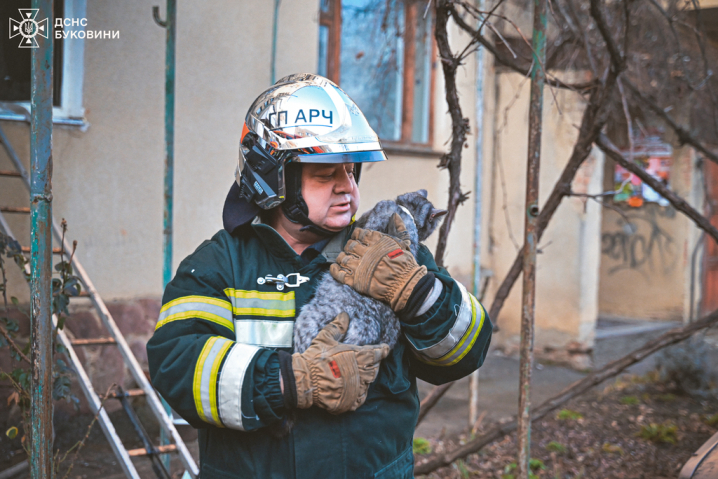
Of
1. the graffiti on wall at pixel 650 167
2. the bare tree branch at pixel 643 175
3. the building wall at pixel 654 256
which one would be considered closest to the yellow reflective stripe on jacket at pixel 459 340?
the bare tree branch at pixel 643 175

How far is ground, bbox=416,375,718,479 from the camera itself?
4.09 meters

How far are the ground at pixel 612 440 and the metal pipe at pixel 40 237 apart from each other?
274 centimetres

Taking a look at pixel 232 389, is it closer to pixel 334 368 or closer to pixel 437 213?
pixel 334 368

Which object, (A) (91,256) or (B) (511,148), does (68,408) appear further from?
(B) (511,148)

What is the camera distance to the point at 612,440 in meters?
4.74

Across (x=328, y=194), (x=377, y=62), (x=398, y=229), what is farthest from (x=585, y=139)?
(x=377, y=62)

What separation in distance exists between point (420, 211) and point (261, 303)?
0.60 metres

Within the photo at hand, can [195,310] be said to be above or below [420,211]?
below

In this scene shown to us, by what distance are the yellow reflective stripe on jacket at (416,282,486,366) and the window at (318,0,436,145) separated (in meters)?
3.80

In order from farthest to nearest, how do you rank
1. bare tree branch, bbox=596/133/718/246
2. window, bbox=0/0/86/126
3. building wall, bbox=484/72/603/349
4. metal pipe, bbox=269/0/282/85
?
building wall, bbox=484/72/603/349 < metal pipe, bbox=269/0/282/85 < window, bbox=0/0/86/126 < bare tree branch, bbox=596/133/718/246

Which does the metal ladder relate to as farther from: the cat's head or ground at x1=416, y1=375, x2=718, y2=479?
ground at x1=416, y1=375, x2=718, y2=479

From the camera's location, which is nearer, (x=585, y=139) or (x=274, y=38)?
(x=585, y=139)

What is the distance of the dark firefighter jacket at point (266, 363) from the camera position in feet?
4.91

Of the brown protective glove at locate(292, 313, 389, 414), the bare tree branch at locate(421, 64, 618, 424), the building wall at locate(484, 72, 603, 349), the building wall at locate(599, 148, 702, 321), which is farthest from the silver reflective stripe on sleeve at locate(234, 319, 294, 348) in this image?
the building wall at locate(599, 148, 702, 321)
